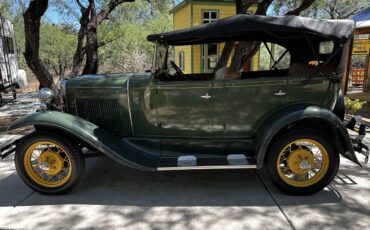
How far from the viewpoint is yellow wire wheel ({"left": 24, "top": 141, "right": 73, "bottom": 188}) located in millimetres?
3592

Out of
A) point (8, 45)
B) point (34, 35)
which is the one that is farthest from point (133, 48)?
point (34, 35)

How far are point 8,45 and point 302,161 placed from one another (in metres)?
11.1

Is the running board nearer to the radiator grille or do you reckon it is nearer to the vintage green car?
the vintage green car

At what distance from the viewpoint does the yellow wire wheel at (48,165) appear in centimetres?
359

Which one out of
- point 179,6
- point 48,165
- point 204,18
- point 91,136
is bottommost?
point 48,165

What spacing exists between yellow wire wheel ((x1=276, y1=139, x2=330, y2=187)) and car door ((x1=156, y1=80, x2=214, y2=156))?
3.00 feet

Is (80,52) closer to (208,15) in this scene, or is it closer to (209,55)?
(209,55)

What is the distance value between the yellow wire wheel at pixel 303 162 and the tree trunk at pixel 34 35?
5213mm

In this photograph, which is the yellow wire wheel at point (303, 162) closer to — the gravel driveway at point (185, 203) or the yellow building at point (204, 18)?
the gravel driveway at point (185, 203)

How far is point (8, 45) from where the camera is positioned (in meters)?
11.2

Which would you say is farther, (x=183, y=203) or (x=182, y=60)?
(x=182, y=60)

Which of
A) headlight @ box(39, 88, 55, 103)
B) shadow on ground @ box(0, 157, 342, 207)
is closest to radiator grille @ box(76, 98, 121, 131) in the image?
headlight @ box(39, 88, 55, 103)

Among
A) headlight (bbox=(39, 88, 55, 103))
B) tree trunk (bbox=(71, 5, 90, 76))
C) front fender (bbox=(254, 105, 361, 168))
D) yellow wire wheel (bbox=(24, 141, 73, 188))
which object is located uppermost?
tree trunk (bbox=(71, 5, 90, 76))

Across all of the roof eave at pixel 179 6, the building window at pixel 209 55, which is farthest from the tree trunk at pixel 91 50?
the roof eave at pixel 179 6
